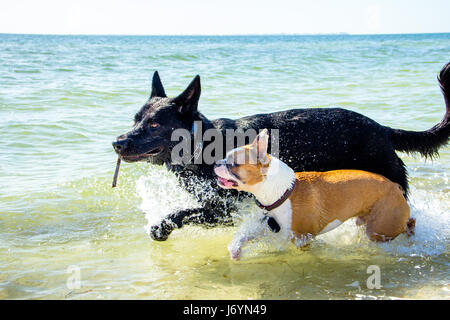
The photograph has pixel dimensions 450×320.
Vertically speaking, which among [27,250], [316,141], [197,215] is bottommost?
[27,250]

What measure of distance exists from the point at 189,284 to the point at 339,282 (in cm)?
121

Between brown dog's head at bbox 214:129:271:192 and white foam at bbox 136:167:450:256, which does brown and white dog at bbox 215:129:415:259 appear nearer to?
brown dog's head at bbox 214:129:271:192

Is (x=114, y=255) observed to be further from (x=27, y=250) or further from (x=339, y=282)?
(x=339, y=282)

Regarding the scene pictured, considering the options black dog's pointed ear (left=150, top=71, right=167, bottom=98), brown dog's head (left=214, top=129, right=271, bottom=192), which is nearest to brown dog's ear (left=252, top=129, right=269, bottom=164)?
brown dog's head (left=214, top=129, right=271, bottom=192)

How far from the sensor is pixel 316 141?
496 centimetres

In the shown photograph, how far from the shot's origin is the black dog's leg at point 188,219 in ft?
15.8

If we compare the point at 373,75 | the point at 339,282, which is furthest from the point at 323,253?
the point at 373,75

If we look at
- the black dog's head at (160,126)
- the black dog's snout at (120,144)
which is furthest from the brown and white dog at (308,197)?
the black dog's snout at (120,144)

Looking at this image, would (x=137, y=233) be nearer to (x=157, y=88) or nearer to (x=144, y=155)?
(x=144, y=155)

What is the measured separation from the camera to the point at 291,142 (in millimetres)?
4988

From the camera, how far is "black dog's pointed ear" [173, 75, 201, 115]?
478 cm

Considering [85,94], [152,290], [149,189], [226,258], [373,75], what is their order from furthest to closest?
[373,75], [85,94], [149,189], [226,258], [152,290]

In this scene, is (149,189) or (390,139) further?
(149,189)

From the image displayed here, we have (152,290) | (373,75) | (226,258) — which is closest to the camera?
(152,290)
